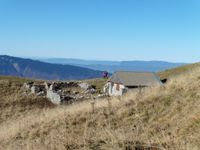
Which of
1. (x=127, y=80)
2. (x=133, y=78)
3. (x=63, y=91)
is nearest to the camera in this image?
(x=63, y=91)

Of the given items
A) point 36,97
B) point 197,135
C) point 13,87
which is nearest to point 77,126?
point 197,135

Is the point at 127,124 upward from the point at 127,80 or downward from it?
upward

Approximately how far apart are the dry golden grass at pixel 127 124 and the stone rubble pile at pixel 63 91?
93.9ft

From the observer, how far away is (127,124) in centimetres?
1124

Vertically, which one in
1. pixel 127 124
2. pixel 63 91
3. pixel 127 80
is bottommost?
pixel 63 91

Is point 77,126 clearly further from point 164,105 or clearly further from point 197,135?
point 197,135

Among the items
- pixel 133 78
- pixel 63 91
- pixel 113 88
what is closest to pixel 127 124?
pixel 63 91

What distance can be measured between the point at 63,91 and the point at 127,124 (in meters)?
45.1

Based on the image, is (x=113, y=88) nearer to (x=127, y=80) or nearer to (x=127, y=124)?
(x=127, y=80)

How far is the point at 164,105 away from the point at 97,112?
9.55 feet

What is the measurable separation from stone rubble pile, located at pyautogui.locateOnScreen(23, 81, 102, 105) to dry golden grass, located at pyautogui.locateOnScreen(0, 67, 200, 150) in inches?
1127

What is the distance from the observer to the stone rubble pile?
46734 mm

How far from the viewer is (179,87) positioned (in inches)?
567

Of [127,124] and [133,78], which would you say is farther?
[133,78]
